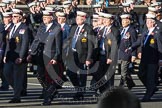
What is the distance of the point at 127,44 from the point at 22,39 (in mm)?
2326

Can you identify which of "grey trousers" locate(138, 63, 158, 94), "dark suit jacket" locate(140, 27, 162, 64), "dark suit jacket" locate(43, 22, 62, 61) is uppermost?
"dark suit jacket" locate(43, 22, 62, 61)

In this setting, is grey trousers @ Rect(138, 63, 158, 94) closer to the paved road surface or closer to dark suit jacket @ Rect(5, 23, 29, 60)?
the paved road surface

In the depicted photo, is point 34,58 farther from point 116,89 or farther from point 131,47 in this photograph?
point 116,89

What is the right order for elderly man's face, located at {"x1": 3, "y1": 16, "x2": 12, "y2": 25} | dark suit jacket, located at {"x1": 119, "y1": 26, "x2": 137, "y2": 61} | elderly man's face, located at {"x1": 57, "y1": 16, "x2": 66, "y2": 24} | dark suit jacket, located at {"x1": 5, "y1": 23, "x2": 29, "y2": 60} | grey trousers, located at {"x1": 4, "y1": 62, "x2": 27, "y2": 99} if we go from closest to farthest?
dark suit jacket, located at {"x1": 5, "y1": 23, "x2": 29, "y2": 60} → grey trousers, located at {"x1": 4, "y1": 62, "x2": 27, "y2": 99} → elderly man's face, located at {"x1": 3, "y1": 16, "x2": 12, "y2": 25} → dark suit jacket, located at {"x1": 119, "y1": 26, "x2": 137, "y2": 61} → elderly man's face, located at {"x1": 57, "y1": 16, "x2": 66, "y2": 24}

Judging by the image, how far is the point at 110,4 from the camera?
19609mm

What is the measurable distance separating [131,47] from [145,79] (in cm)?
76

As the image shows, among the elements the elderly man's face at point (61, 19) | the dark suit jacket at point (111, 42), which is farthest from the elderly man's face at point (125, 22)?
the elderly man's face at point (61, 19)

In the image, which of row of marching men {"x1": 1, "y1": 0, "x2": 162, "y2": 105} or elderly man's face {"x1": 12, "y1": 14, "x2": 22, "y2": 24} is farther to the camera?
elderly man's face {"x1": 12, "y1": 14, "x2": 22, "y2": 24}

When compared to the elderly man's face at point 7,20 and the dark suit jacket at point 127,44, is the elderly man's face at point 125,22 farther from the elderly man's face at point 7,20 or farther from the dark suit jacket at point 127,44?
the elderly man's face at point 7,20

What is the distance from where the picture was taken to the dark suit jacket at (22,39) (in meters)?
11.2

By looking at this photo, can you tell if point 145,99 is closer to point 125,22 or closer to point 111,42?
point 111,42

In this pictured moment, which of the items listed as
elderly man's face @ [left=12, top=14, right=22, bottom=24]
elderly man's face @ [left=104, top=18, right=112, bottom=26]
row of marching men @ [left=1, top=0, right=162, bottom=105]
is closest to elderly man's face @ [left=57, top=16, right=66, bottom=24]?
row of marching men @ [left=1, top=0, right=162, bottom=105]

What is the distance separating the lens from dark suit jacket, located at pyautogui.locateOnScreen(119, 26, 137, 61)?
12125 millimetres

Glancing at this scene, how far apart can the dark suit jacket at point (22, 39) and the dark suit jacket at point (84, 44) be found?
1.00 meters
